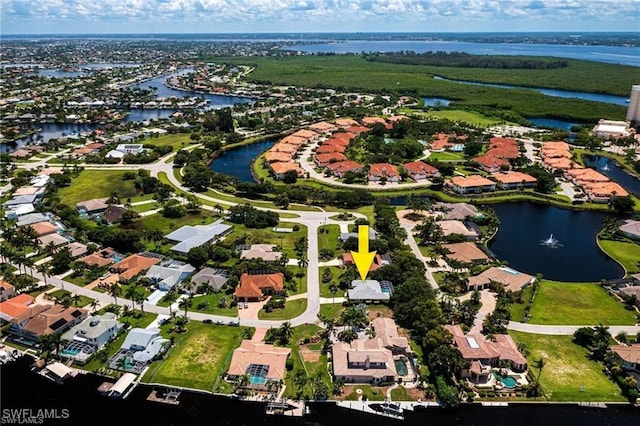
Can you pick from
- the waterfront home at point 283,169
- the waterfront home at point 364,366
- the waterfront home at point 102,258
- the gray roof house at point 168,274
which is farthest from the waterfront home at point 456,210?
the waterfront home at point 102,258

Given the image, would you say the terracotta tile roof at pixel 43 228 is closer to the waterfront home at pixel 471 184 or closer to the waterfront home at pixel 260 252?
the waterfront home at pixel 260 252

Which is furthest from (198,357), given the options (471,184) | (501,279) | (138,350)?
(471,184)

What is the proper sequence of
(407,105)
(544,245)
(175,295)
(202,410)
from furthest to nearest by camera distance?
(407,105)
(544,245)
(175,295)
(202,410)

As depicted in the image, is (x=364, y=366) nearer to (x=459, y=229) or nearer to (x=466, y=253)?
(x=466, y=253)

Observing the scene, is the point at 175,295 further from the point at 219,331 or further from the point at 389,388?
the point at 389,388

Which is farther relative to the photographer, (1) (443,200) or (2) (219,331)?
(1) (443,200)

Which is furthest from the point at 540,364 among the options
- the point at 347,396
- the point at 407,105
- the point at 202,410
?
the point at 407,105
